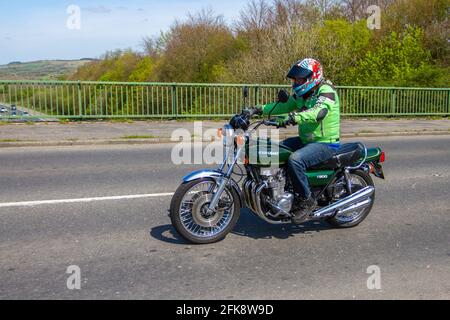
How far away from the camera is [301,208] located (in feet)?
17.2

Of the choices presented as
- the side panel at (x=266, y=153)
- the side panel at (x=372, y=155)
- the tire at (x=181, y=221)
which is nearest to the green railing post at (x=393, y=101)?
the side panel at (x=372, y=155)

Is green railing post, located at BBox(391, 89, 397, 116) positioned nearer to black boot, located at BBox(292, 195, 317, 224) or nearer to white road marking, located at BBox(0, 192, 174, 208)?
white road marking, located at BBox(0, 192, 174, 208)

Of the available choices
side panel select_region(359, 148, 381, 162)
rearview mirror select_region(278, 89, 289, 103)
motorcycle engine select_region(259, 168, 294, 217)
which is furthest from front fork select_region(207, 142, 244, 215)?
side panel select_region(359, 148, 381, 162)


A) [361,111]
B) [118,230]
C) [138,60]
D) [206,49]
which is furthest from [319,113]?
[138,60]

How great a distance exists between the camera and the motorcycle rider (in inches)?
199

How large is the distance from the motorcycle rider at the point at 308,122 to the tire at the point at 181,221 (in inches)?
25.2

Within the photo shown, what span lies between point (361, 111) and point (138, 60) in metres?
36.8

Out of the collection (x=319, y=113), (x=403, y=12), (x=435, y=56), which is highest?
(x=403, y=12)

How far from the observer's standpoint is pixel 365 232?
566 cm

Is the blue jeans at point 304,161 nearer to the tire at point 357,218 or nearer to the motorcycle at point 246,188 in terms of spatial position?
the motorcycle at point 246,188

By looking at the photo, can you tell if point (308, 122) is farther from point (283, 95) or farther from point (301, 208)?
point (301, 208)

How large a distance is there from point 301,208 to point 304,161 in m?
0.52

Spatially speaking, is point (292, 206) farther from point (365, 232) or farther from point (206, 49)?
point (206, 49)

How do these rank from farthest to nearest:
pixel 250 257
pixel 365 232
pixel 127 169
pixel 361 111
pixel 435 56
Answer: pixel 435 56
pixel 361 111
pixel 127 169
pixel 365 232
pixel 250 257
